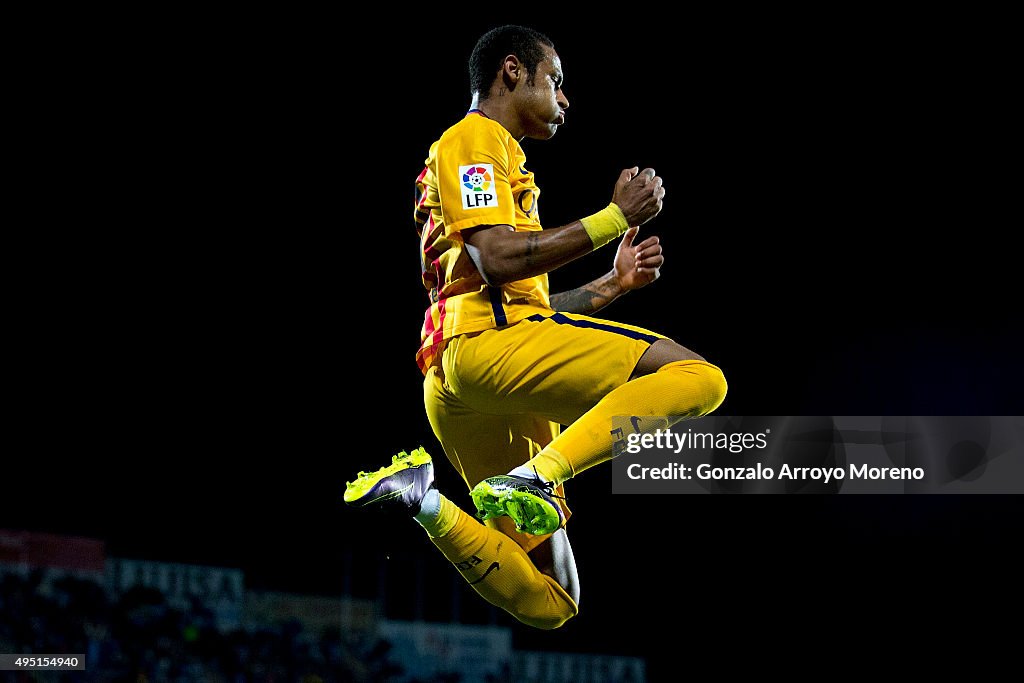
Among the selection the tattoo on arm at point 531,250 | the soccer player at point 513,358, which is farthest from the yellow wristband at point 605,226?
the tattoo on arm at point 531,250

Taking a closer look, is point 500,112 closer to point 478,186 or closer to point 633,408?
point 478,186

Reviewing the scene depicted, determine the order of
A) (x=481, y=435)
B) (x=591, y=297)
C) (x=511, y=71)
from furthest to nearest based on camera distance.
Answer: (x=591, y=297)
(x=481, y=435)
(x=511, y=71)

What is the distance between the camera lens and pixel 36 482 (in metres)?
11.3

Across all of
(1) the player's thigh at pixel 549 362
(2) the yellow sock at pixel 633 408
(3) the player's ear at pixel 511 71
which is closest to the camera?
(2) the yellow sock at pixel 633 408

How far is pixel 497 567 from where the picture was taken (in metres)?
3.56

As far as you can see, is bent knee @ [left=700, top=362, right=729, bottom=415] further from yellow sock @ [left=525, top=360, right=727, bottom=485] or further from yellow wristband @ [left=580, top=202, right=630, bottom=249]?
yellow wristband @ [left=580, top=202, right=630, bottom=249]

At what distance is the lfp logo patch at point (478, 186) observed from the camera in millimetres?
3135

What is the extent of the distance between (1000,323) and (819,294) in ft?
6.65

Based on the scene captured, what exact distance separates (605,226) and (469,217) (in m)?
0.38

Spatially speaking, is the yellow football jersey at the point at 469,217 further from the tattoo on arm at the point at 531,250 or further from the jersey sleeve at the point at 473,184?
the tattoo on arm at the point at 531,250

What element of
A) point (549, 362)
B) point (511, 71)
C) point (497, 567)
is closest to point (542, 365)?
point (549, 362)

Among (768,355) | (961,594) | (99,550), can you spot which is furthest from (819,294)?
(99,550)

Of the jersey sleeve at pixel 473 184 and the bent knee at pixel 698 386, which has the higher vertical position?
the jersey sleeve at pixel 473 184

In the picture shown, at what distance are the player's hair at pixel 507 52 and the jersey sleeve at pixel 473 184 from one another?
312 millimetres
